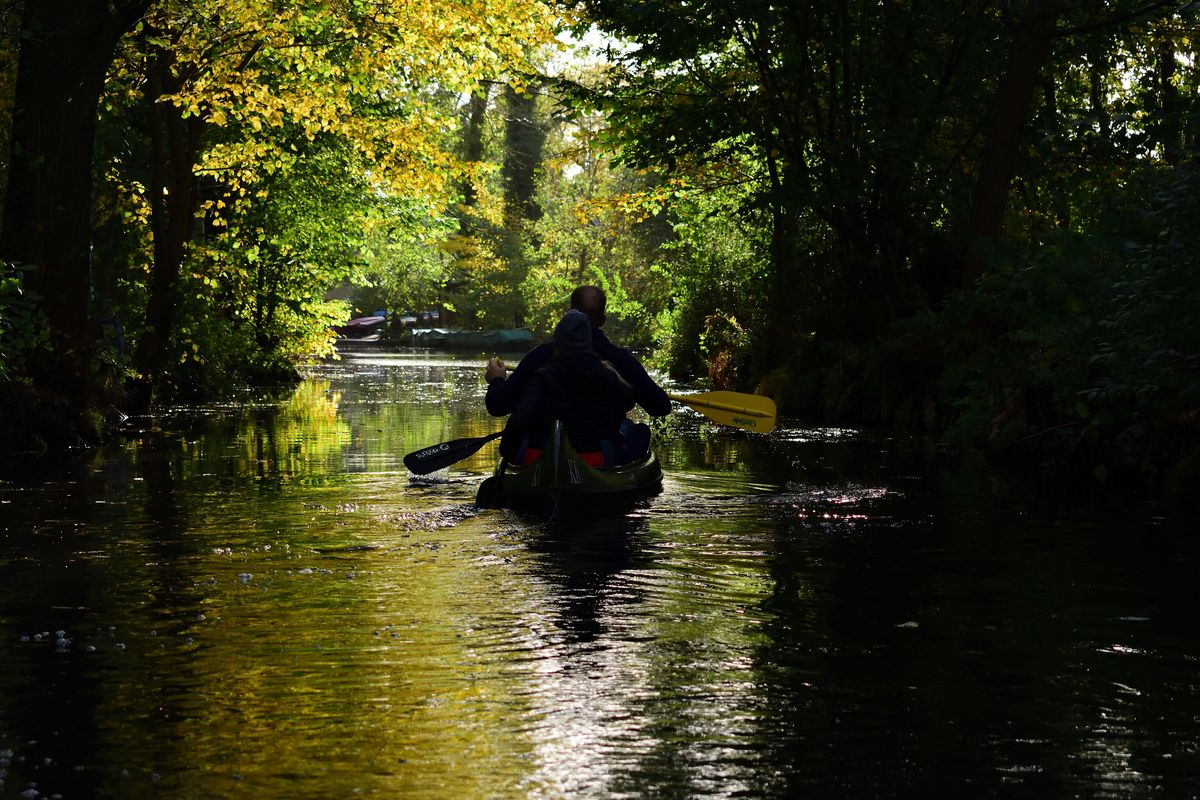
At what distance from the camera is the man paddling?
1311cm

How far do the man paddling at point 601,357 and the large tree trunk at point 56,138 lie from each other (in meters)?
7.55

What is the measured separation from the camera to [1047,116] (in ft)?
62.7

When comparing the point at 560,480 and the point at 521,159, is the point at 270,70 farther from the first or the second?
the point at 521,159

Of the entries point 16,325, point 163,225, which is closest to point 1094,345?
point 16,325

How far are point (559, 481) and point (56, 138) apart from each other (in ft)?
30.2

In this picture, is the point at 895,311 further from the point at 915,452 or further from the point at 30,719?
the point at 30,719

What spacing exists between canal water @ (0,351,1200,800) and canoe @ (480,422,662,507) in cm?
23

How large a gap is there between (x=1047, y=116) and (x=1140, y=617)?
Answer: 1170cm

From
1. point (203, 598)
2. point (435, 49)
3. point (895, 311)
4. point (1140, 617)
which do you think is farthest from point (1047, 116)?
point (203, 598)

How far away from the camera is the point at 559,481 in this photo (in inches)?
504

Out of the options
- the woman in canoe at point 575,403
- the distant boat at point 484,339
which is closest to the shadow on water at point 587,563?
the woman in canoe at point 575,403

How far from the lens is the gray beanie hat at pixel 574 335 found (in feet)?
41.8

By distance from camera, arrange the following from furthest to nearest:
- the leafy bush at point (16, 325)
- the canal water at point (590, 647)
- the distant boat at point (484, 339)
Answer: the distant boat at point (484, 339) → the leafy bush at point (16, 325) → the canal water at point (590, 647)

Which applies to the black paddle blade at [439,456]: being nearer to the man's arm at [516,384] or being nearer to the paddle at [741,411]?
the man's arm at [516,384]
